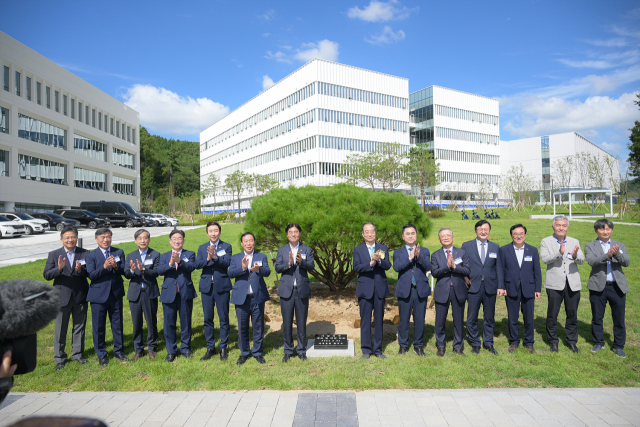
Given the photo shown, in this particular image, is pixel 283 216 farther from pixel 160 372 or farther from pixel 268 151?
pixel 268 151

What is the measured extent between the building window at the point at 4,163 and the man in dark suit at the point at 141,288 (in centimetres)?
3686

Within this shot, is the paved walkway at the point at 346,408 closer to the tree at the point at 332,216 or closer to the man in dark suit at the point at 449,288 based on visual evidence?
the man in dark suit at the point at 449,288

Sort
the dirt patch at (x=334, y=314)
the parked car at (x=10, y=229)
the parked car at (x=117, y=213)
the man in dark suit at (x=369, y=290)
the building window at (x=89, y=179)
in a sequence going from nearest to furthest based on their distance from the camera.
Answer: the man in dark suit at (x=369, y=290) < the dirt patch at (x=334, y=314) < the parked car at (x=10, y=229) < the parked car at (x=117, y=213) < the building window at (x=89, y=179)

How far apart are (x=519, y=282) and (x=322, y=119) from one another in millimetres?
43041

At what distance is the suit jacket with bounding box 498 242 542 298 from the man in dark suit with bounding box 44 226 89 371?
607cm

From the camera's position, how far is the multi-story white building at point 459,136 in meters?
57.6

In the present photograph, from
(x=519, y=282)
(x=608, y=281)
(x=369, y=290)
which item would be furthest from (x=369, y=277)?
(x=608, y=281)

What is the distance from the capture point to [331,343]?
600 centimetres

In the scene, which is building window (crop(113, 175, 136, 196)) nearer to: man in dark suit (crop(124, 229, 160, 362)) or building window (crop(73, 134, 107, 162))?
building window (crop(73, 134, 107, 162))

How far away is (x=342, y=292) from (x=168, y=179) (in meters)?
73.7

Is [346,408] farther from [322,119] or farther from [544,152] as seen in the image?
[544,152]

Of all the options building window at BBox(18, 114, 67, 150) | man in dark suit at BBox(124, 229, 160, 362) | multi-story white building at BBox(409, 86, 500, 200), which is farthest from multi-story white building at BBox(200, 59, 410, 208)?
man in dark suit at BBox(124, 229, 160, 362)

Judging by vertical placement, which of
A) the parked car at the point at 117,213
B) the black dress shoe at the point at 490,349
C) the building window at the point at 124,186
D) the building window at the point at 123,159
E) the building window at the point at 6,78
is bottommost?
the black dress shoe at the point at 490,349

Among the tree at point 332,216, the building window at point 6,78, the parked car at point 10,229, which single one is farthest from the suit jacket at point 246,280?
the building window at point 6,78
